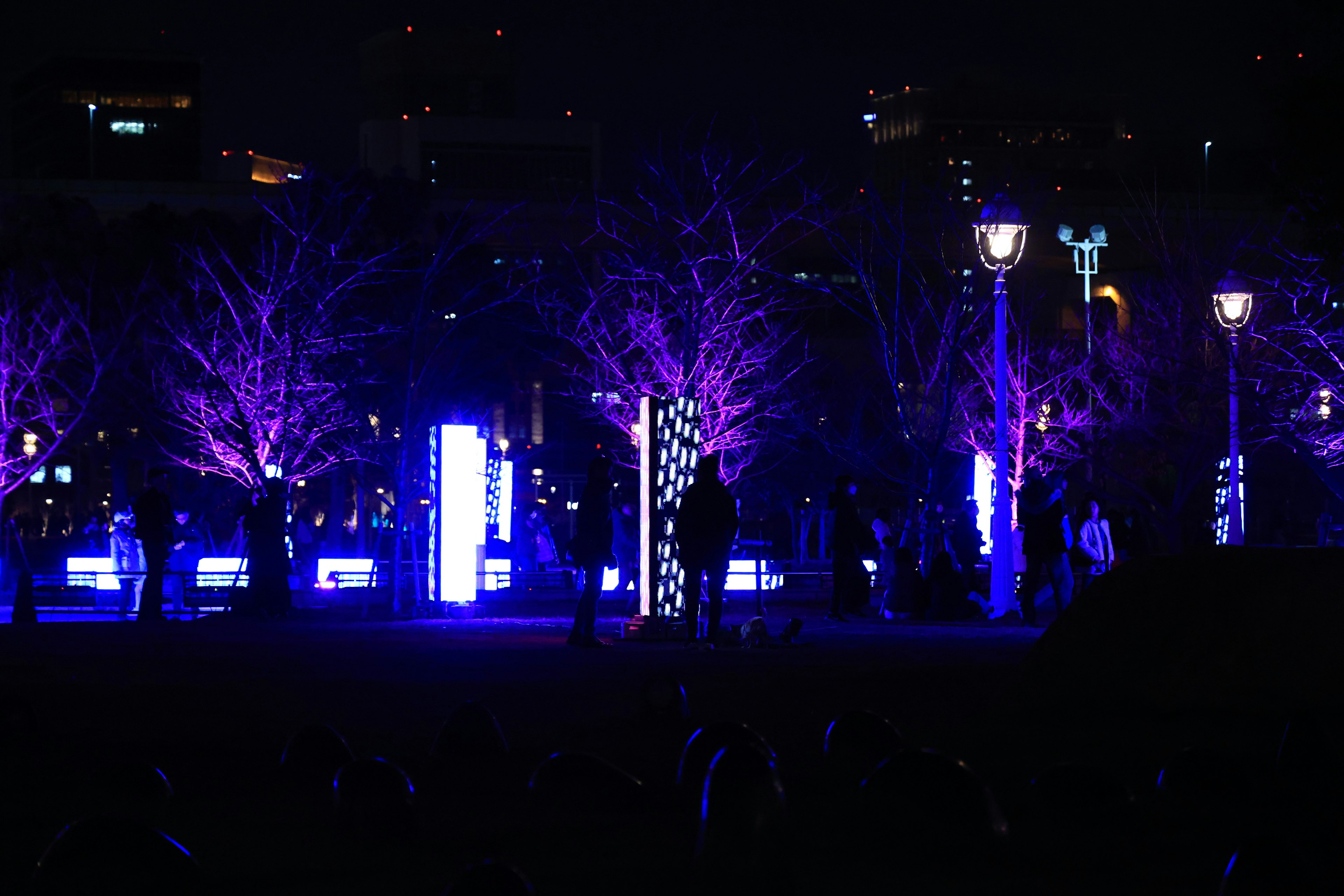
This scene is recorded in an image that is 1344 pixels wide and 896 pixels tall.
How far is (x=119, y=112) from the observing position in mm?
143125

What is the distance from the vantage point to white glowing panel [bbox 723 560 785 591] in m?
28.0

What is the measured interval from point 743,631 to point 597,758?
8872 mm

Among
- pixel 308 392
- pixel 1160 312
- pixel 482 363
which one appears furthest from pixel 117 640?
pixel 482 363

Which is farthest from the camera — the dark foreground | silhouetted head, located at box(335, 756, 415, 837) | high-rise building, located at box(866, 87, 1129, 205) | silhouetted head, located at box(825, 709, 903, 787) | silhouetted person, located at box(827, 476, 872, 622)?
high-rise building, located at box(866, 87, 1129, 205)

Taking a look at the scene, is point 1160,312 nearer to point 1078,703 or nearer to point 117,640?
point 117,640

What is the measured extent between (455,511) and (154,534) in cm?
388

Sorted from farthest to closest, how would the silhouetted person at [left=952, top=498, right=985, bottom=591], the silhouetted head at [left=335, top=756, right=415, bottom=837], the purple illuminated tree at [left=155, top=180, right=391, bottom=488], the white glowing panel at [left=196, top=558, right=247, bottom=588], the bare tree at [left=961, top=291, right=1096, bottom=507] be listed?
the bare tree at [left=961, top=291, right=1096, bottom=507], the purple illuminated tree at [left=155, top=180, right=391, bottom=488], the white glowing panel at [left=196, top=558, right=247, bottom=588], the silhouetted person at [left=952, top=498, right=985, bottom=591], the silhouetted head at [left=335, top=756, right=415, bottom=837]

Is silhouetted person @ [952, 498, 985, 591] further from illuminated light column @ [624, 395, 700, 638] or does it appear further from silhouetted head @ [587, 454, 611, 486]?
silhouetted head @ [587, 454, 611, 486]

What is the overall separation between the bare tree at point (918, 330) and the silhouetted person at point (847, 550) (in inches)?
180

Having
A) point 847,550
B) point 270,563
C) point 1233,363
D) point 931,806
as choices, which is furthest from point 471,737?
point 1233,363

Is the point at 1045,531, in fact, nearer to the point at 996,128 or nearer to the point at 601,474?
the point at 601,474

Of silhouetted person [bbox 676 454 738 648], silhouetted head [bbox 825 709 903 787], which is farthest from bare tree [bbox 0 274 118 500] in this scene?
silhouetted head [bbox 825 709 903 787]

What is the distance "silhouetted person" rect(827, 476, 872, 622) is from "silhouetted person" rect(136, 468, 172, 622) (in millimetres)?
7868

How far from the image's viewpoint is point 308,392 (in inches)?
1266
